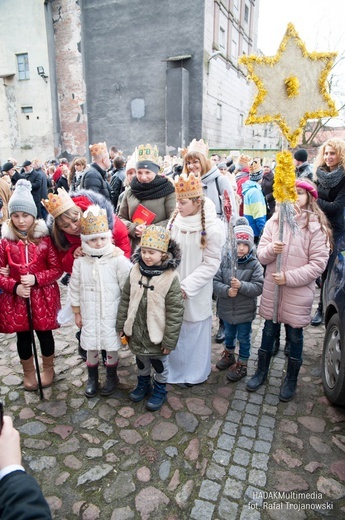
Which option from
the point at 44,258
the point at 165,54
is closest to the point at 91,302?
the point at 44,258

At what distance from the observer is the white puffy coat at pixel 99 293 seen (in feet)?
10.6

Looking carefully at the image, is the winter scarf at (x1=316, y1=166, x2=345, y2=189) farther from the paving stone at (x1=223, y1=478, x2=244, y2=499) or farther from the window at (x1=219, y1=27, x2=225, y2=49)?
the window at (x1=219, y1=27, x2=225, y2=49)

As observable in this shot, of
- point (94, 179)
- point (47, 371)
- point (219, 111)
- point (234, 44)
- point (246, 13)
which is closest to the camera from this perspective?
point (47, 371)

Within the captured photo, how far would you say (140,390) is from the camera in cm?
341

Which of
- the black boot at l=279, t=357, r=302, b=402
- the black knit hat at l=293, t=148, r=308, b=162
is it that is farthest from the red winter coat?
the black knit hat at l=293, t=148, r=308, b=162

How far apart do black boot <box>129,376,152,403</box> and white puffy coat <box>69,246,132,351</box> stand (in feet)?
1.36

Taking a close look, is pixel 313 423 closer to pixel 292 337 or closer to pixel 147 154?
pixel 292 337

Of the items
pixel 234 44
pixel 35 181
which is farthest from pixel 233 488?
pixel 234 44

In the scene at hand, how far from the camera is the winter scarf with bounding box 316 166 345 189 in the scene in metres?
4.21

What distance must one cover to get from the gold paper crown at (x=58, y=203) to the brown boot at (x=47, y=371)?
1.50 meters

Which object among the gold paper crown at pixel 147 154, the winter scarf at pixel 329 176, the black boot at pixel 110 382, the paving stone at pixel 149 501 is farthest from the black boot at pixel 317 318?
the paving stone at pixel 149 501

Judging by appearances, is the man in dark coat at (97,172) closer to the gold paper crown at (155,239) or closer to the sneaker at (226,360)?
the gold paper crown at (155,239)

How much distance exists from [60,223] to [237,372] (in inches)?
90.6

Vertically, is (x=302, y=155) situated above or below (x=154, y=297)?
above
